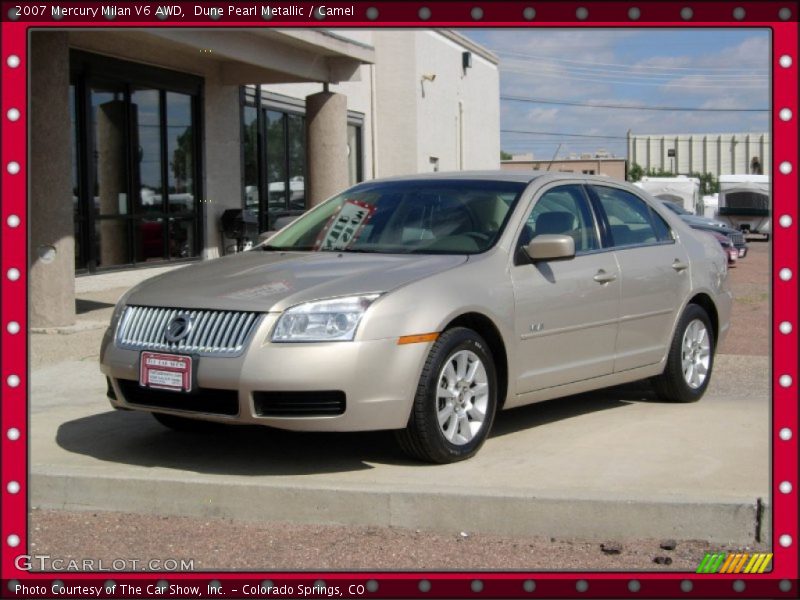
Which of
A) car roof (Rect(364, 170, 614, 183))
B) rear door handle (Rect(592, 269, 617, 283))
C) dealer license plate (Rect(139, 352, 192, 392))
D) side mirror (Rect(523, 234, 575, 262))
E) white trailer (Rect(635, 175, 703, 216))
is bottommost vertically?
dealer license plate (Rect(139, 352, 192, 392))

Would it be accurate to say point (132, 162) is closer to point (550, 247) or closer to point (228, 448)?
point (228, 448)

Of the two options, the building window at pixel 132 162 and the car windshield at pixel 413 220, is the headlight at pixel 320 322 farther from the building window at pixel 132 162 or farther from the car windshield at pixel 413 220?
the building window at pixel 132 162

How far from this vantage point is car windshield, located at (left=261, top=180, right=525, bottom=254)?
6.42 m

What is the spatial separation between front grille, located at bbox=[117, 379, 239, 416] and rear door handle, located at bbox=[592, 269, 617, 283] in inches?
97.9

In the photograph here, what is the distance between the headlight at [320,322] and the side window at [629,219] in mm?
2438

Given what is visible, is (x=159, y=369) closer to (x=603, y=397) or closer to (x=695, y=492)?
(x=695, y=492)

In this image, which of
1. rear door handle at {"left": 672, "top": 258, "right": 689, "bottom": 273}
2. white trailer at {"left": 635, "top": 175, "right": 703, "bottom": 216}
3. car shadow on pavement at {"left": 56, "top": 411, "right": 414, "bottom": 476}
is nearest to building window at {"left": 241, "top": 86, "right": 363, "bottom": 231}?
rear door handle at {"left": 672, "top": 258, "right": 689, "bottom": 273}

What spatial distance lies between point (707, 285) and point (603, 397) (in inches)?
42.4

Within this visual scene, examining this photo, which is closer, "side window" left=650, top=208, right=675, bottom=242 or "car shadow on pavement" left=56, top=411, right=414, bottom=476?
"car shadow on pavement" left=56, top=411, right=414, bottom=476

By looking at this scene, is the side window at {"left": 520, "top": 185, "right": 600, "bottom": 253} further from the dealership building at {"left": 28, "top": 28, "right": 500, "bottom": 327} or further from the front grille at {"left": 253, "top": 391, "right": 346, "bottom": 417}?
the dealership building at {"left": 28, "top": 28, "right": 500, "bottom": 327}

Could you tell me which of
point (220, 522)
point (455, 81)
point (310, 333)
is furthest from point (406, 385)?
point (455, 81)

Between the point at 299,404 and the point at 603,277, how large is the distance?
2.34m

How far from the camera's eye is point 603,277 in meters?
6.81

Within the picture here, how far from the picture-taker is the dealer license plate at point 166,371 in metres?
A: 5.48
